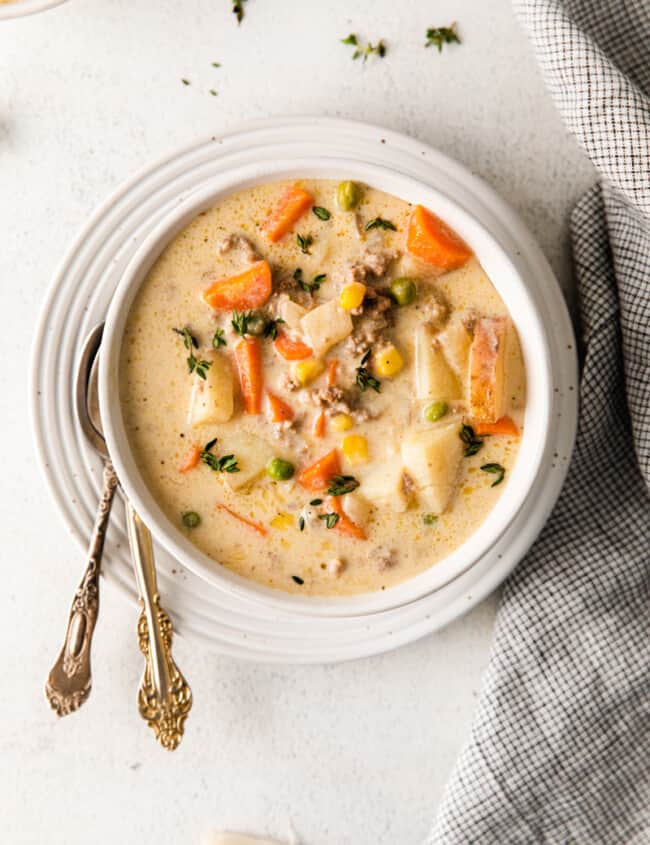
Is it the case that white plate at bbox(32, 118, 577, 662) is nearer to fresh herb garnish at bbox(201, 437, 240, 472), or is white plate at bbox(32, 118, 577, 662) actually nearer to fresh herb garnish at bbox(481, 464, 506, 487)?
fresh herb garnish at bbox(481, 464, 506, 487)

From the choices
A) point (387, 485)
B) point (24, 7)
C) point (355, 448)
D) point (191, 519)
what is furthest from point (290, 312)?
point (24, 7)

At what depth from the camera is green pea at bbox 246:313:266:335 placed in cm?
270

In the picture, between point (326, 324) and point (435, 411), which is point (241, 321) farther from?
point (435, 411)

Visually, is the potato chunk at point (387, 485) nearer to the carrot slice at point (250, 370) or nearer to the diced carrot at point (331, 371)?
the diced carrot at point (331, 371)

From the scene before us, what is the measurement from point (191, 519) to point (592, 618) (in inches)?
51.1

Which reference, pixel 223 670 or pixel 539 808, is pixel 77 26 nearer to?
pixel 223 670

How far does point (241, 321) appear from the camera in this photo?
2682 millimetres

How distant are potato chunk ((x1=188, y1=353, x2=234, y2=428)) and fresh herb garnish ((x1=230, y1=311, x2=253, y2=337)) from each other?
3.5 inches

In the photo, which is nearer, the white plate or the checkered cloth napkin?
the white plate

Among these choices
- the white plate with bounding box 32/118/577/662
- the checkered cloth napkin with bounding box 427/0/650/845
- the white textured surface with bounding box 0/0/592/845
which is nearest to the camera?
the white plate with bounding box 32/118/577/662

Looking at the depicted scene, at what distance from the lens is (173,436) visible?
2805mm

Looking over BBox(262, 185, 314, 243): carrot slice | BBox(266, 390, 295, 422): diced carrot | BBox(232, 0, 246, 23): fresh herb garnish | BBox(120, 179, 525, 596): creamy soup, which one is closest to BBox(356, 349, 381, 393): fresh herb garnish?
BBox(120, 179, 525, 596): creamy soup

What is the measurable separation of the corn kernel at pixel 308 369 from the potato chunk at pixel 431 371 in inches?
10.5

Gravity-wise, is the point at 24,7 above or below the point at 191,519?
above
